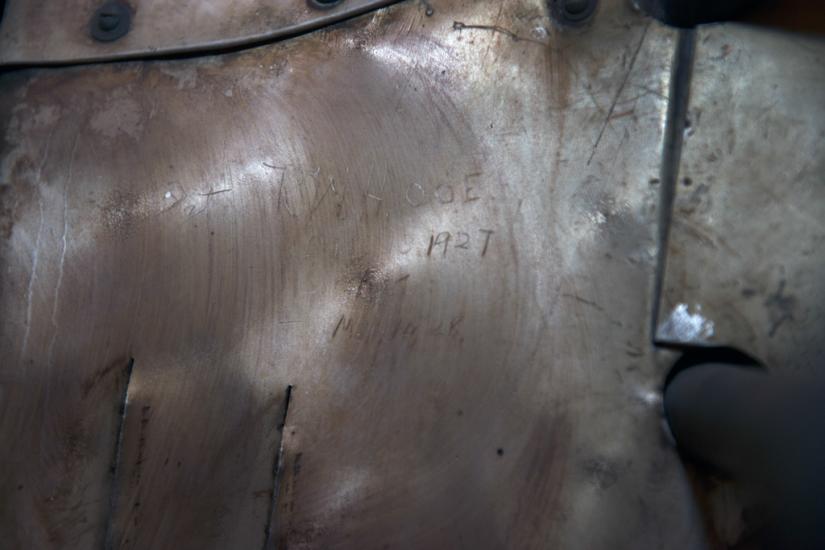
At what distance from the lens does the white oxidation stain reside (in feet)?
2.43

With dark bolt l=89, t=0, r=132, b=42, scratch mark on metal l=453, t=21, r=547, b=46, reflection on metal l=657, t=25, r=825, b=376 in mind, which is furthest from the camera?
dark bolt l=89, t=0, r=132, b=42

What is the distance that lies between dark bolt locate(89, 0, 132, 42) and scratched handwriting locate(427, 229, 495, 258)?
0.39 m

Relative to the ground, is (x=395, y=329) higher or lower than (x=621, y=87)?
lower

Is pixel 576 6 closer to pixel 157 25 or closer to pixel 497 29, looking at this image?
pixel 497 29

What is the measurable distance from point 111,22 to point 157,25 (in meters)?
0.05

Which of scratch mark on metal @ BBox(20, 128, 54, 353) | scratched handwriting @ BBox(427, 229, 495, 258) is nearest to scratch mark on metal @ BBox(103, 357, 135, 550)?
scratch mark on metal @ BBox(20, 128, 54, 353)

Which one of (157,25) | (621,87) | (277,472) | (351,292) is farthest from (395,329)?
(157,25)

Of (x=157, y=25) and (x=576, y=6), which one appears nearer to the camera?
(x=576, y=6)

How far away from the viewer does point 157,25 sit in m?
0.94

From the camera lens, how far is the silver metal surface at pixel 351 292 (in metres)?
0.77

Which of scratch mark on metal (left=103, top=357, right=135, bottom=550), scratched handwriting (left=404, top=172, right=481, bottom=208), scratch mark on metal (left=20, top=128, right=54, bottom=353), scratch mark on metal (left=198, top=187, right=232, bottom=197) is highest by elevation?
scratched handwriting (left=404, top=172, right=481, bottom=208)

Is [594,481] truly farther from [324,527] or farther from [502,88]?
[502,88]

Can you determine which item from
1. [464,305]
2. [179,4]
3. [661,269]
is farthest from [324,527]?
[179,4]

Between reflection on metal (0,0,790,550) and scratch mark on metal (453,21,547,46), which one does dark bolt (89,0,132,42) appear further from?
scratch mark on metal (453,21,547,46)
